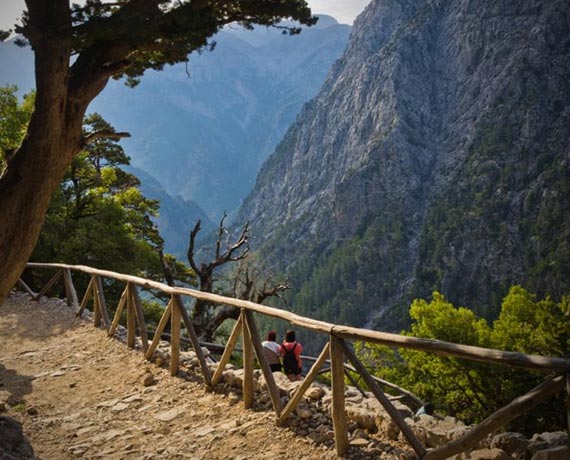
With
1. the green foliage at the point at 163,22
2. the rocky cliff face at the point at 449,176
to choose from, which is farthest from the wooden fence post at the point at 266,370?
the rocky cliff face at the point at 449,176

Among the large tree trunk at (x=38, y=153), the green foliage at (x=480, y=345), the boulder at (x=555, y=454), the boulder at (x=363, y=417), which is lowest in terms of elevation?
the green foliage at (x=480, y=345)

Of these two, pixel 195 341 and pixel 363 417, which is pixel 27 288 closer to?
pixel 195 341

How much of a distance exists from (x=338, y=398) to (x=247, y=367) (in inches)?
73.6

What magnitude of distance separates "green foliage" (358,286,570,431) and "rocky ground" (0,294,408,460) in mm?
17293

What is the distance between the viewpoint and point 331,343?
17.8 ft

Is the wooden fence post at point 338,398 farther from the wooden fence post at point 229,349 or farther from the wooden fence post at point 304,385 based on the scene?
the wooden fence post at point 229,349

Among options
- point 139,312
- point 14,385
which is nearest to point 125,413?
point 139,312

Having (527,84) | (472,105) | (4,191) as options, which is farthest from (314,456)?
(472,105)

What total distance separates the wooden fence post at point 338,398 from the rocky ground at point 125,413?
0.14m

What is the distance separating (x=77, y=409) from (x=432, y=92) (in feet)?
654

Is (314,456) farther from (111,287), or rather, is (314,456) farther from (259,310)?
(111,287)

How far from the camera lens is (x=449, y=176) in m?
161

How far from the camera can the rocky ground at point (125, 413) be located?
5.81 meters

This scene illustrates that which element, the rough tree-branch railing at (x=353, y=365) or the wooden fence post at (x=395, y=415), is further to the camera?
the wooden fence post at (x=395, y=415)
